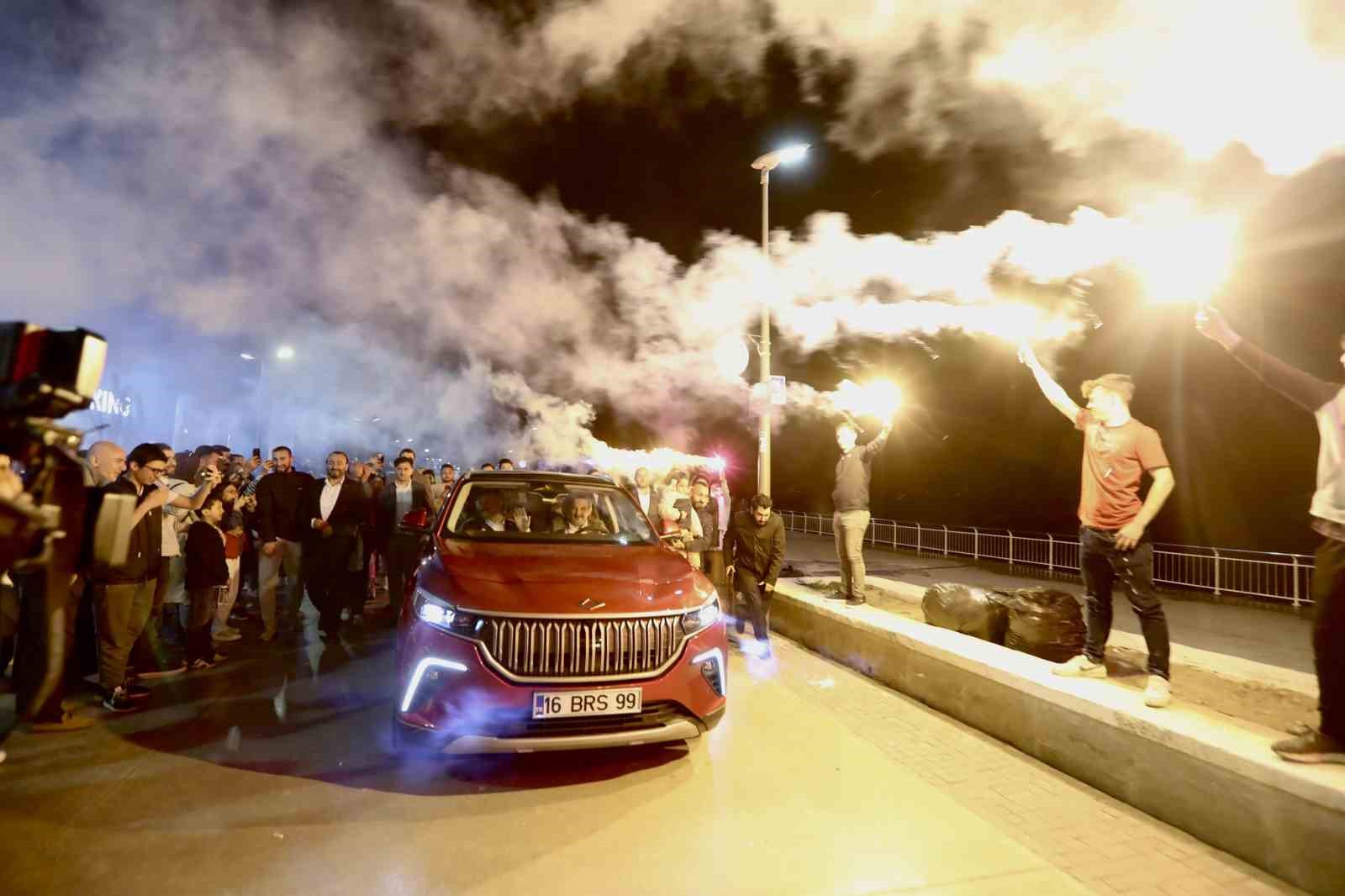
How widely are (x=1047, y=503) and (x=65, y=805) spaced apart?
92.0 ft

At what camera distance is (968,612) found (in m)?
6.14

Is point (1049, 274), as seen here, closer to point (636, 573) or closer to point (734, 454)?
point (636, 573)

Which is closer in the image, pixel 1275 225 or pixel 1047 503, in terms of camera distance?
pixel 1275 225

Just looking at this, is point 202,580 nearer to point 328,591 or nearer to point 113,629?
point 113,629

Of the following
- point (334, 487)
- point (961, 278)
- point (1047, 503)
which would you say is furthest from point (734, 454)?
point (334, 487)

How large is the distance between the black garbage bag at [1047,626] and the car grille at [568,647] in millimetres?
3550

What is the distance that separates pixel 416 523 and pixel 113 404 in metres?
55.3

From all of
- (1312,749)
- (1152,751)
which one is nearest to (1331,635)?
(1312,749)

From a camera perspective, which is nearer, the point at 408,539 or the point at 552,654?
the point at 552,654

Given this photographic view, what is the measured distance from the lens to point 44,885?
2.78 meters

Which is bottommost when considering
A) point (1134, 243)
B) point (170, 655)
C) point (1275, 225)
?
point (170, 655)

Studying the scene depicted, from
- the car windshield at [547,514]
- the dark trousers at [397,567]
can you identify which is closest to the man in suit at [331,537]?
the dark trousers at [397,567]

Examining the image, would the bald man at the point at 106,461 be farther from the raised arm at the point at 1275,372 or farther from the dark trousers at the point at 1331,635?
the dark trousers at the point at 1331,635

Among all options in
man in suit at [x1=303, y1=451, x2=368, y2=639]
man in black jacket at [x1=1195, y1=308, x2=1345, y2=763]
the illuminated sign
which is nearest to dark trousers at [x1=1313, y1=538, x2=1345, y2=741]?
man in black jacket at [x1=1195, y1=308, x2=1345, y2=763]
